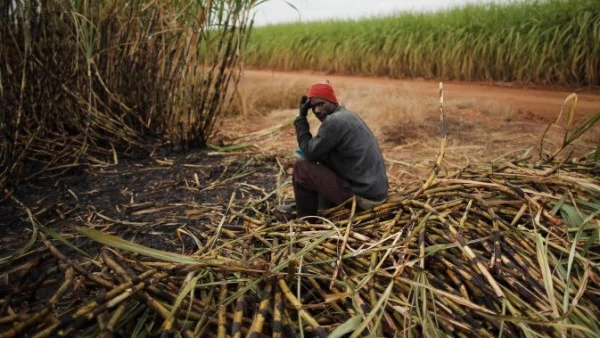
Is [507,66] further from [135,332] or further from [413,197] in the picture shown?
[135,332]

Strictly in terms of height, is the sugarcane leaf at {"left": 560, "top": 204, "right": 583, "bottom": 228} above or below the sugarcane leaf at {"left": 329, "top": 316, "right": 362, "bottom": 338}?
above

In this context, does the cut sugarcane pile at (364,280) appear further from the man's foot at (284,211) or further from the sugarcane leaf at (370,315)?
the man's foot at (284,211)

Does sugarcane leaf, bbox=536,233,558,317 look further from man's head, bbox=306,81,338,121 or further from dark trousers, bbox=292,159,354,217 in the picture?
man's head, bbox=306,81,338,121

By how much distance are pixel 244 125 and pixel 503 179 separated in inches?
153

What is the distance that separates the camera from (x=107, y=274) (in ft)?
4.99

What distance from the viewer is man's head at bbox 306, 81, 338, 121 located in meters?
2.30

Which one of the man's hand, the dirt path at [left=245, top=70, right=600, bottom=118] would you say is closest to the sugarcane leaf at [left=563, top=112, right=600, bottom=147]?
the man's hand

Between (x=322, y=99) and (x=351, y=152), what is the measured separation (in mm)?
308

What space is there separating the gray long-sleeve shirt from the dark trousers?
4 cm

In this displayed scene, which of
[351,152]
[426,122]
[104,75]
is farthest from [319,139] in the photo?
[426,122]

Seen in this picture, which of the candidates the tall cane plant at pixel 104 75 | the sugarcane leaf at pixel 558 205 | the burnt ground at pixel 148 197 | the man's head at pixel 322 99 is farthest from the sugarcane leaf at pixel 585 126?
the tall cane plant at pixel 104 75

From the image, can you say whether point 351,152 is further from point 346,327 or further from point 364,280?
point 346,327

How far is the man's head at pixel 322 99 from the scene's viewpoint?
7.54ft

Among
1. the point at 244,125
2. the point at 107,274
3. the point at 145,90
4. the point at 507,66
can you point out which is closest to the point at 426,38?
the point at 507,66
